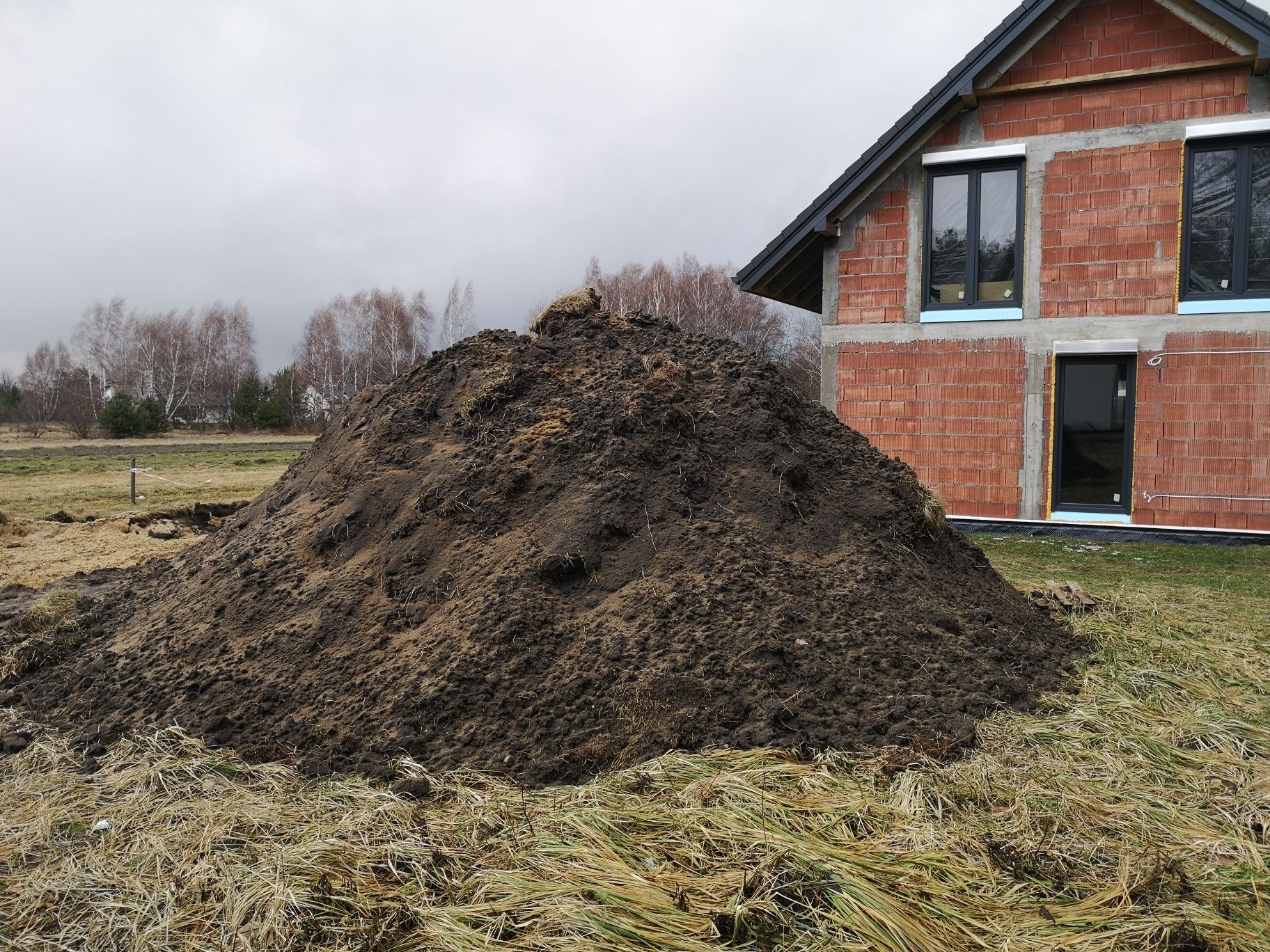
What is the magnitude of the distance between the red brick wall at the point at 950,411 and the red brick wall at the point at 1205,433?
4.63 ft

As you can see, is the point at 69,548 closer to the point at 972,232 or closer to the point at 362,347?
the point at 972,232

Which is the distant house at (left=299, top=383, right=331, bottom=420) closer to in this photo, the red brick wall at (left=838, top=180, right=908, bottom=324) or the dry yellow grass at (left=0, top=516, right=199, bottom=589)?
the dry yellow grass at (left=0, top=516, right=199, bottom=589)

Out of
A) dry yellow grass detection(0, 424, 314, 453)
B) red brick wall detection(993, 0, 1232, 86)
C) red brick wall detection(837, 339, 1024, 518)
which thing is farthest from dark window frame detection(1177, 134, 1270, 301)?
dry yellow grass detection(0, 424, 314, 453)

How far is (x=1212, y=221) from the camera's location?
32.3ft

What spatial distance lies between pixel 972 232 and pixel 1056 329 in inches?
63.8

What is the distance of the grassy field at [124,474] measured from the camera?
14.7 m

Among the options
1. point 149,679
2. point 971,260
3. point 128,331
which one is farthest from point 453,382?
point 128,331

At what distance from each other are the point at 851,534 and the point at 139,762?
366cm

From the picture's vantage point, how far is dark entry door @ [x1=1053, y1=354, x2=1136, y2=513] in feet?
33.5

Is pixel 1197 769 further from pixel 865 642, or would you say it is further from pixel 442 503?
pixel 442 503

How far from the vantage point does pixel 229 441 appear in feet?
120

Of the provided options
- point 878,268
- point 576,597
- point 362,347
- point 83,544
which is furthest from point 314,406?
point 576,597

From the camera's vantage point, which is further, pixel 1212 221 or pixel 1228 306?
pixel 1212 221

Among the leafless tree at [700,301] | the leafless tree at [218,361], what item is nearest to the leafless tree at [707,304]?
the leafless tree at [700,301]
